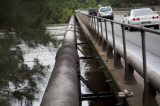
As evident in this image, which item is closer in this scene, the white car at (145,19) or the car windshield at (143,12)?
the white car at (145,19)

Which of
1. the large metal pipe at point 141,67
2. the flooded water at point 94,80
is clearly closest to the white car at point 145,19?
the flooded water at point 94,80

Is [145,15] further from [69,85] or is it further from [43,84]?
[69,85]

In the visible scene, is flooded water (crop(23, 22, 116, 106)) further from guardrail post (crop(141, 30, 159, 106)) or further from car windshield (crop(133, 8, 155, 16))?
car windshield (crop(133, 8, 155, 16))

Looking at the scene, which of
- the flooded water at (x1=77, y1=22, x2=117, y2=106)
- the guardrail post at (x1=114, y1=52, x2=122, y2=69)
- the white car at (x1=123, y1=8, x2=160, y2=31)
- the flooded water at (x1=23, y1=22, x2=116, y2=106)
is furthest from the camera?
the white car at (x1=123, y1=8, x2=160, y2=31)

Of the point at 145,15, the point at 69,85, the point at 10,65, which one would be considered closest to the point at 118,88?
the point at 69,85

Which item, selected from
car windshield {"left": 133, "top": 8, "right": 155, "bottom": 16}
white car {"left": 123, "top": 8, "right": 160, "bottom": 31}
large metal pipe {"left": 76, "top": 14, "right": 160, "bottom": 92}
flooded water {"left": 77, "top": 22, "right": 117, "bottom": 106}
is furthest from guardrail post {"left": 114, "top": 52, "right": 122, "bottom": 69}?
car windshield {"left": 133, "top": 8, "right": 155, "bottom": 16}

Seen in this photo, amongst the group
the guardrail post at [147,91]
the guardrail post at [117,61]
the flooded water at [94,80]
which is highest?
the guardrail post at [147,91]

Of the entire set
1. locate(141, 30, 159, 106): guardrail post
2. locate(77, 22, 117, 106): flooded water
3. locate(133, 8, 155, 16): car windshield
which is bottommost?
locate(77, 22, 117, 106): flooded water

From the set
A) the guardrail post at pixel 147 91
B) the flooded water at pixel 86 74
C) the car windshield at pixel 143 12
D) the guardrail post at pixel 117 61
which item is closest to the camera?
the guardrail post at pixel 147 91

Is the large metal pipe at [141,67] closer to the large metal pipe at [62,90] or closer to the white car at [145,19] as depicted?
the large metal pipe at [62,90]

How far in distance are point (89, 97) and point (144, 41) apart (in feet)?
11.8

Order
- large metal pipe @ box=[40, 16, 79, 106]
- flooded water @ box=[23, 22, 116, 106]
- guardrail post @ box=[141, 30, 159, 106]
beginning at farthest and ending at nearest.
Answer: flooded water @ box=[23, 22, 116, 106], guardrail post @ box=[141, 30, 159, 106], large metal pipe @ box=[40, 16, 79, 106]

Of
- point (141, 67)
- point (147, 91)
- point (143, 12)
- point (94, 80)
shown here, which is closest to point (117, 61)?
point (141, 67)

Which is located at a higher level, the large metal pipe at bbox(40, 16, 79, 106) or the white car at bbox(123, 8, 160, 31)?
the large metal pipe at bbox(40, 16, 79, 106)
